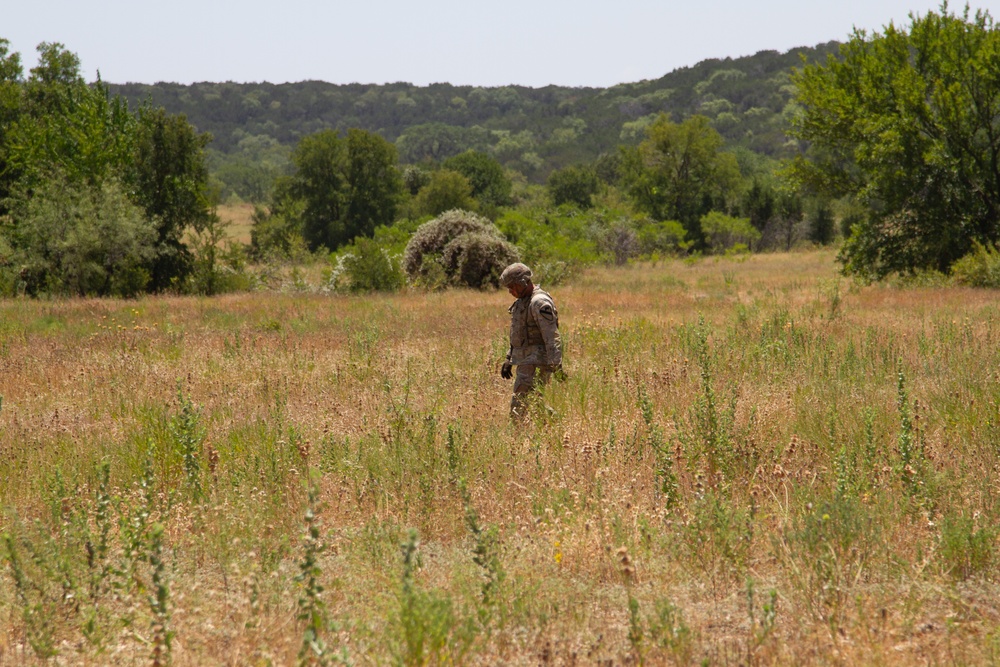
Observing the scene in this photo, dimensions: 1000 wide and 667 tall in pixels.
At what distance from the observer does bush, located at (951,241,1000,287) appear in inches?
691

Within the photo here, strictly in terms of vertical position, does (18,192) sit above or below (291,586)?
above

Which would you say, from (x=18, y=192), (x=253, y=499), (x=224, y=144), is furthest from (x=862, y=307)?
(x=224, y=144)

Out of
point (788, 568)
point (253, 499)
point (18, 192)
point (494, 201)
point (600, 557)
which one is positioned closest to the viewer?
point (788, 568)

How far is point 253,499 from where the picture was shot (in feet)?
16.4

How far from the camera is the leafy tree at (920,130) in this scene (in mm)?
19469

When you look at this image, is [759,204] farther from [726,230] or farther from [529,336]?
[529,336]

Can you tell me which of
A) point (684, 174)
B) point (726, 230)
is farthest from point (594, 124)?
point (726, 230)

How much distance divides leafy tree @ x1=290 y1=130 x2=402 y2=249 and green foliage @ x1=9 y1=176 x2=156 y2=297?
90.5 ft

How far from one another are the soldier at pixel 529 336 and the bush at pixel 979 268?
15137mm

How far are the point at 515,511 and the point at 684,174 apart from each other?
52922 millimetres

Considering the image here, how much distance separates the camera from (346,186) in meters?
51.4

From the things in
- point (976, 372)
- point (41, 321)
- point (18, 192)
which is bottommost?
point (41, 321)

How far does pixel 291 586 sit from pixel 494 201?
5666 centimetres

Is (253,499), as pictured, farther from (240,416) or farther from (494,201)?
(494,201)
